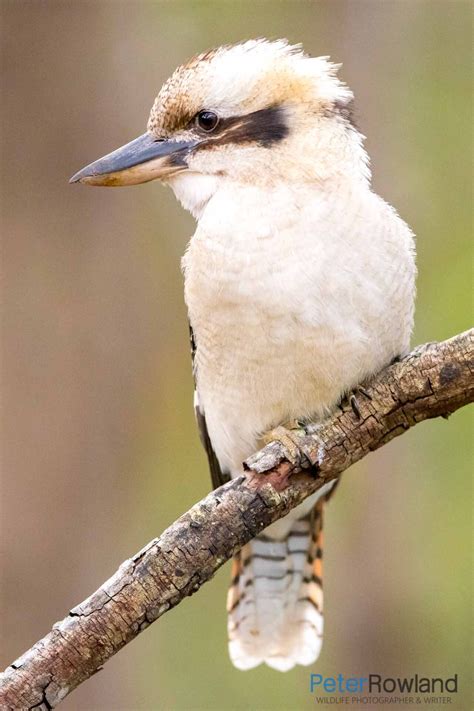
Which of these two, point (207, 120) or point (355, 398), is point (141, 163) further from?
point (355, 398)

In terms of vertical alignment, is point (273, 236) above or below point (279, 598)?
above

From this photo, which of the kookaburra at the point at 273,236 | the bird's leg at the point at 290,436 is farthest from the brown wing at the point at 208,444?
the bird's leg at the point at 290,436

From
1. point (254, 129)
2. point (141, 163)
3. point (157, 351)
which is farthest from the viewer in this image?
point (157, 351)

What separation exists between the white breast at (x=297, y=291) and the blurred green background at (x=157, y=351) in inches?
67.5

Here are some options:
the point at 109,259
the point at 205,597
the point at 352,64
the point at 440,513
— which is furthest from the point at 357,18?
the point at 205,597

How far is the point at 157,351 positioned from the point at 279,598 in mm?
1773

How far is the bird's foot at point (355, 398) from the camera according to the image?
10.1ft

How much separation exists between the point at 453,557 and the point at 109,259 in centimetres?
265

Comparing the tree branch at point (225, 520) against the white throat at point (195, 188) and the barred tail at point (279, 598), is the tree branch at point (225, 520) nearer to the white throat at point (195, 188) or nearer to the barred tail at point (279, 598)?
the white throat at point (195, 188)

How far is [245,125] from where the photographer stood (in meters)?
3.25

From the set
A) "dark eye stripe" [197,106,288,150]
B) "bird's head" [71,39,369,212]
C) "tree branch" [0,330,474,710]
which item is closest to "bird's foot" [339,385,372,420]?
"tree branch" [0,330,474,710]

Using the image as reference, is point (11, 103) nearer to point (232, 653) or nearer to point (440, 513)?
point (232, 653)

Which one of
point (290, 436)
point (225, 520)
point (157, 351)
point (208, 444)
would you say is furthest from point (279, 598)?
point (157, 351)

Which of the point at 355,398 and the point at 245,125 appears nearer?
the point at 355,398
